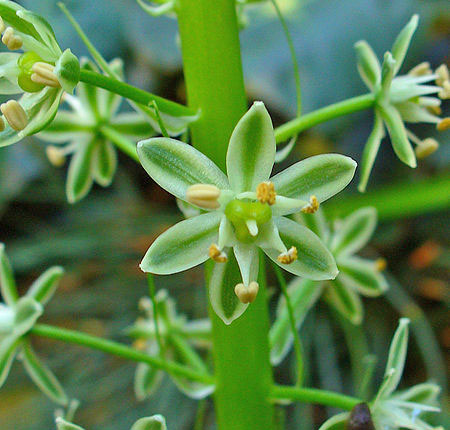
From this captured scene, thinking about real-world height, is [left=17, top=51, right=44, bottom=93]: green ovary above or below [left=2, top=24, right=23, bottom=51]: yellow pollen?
below

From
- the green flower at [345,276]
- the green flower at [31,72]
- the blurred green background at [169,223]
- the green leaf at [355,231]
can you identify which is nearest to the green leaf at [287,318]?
the green flower at [345,276]

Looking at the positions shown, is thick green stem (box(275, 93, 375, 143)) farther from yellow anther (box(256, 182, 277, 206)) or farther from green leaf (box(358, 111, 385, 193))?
yellow anther (box(256, 182, 277, 206))

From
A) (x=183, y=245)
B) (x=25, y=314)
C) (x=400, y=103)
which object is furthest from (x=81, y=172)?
(x=400, y=103)

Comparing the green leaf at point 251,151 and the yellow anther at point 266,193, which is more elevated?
the green leaf at point 251,151

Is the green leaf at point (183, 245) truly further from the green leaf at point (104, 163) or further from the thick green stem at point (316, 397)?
the green leaf at point (104, 163)

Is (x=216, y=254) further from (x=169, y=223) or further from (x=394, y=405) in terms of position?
(x=169, y=223)

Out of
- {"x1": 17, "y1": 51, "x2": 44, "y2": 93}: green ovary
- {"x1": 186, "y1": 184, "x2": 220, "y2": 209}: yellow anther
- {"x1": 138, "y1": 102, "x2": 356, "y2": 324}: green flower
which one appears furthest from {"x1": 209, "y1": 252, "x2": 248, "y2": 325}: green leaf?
{"x1": 17, "y1": 51, "x2": 44, "y2": 93}: green ovary
